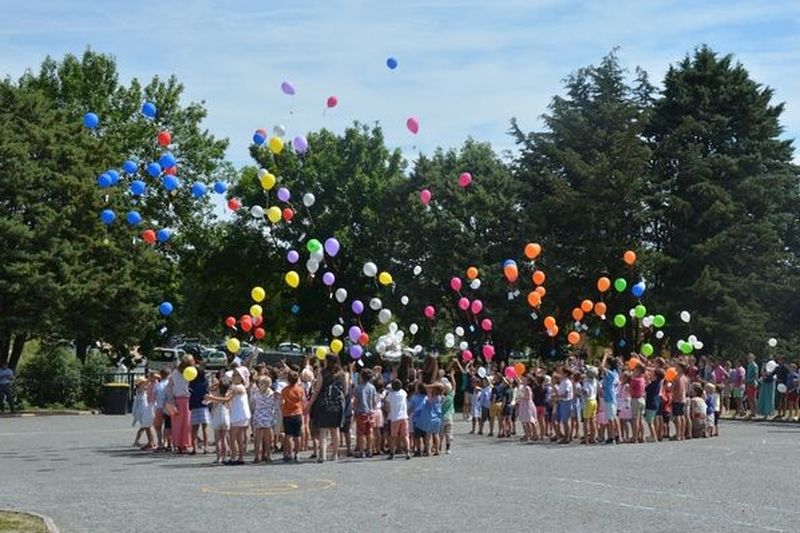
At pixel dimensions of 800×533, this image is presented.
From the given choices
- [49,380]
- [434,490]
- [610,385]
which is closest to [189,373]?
[434,490]

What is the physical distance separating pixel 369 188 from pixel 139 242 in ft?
44.0

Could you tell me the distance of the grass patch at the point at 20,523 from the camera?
37.4ft

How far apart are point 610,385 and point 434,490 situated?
8.99 m

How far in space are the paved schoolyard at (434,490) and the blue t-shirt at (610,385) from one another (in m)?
1.20

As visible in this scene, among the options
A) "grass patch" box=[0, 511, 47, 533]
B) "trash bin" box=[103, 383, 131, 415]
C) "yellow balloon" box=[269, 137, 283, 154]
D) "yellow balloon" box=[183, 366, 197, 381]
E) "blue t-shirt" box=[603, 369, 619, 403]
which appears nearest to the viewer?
"grass patch" box=[0, 511, 47, 533]

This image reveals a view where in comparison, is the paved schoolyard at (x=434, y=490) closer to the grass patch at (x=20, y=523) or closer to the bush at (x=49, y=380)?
the grass patch at (x=20, y=523)

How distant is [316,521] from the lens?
12.7m

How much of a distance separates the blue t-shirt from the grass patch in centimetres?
1387

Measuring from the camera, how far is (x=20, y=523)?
11.9m

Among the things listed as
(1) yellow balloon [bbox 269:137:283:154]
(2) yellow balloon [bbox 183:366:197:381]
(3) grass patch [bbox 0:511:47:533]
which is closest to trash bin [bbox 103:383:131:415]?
(2) yellow balloon [bbox 183:366:197:381]

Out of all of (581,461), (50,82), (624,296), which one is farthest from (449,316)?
(581,461)

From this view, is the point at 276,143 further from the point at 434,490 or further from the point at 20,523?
the point at 20,523

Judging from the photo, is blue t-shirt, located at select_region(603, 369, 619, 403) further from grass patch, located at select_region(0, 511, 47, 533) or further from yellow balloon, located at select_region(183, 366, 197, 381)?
grass patch, located at select_region(0, 511, 47, 533)

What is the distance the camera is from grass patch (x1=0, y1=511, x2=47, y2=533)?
11.4 m
